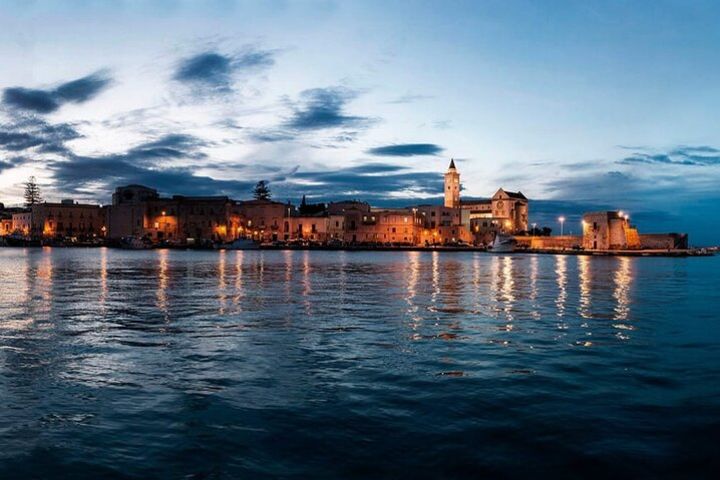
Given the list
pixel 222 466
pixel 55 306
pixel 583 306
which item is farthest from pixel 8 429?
pixel 583 306

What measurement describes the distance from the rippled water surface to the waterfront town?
110012 millimetres

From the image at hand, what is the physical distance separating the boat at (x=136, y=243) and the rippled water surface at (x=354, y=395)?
108 metres

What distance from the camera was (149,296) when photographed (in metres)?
24.2

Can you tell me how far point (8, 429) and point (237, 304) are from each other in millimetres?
14177

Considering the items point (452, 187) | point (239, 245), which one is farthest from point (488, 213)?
point (239, 245)

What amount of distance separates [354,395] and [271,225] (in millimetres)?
134487

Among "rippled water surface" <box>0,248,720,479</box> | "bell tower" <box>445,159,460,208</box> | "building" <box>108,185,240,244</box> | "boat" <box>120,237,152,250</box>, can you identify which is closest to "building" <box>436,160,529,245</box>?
"bell tower" <box>445,159,460,208</box>

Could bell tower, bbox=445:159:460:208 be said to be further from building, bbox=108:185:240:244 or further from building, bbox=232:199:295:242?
building, bbox=108:185:240:244

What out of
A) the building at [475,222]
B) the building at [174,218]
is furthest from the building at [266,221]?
the building at [475,222]

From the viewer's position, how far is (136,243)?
121 m

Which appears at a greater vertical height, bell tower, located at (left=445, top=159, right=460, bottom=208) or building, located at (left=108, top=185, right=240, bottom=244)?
bell tower, located at (left=445, top=159, right=460, bottom=208)

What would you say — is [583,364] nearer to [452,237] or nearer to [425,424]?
[425,424]

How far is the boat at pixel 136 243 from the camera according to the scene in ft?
399

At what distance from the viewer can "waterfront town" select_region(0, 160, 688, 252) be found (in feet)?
439
